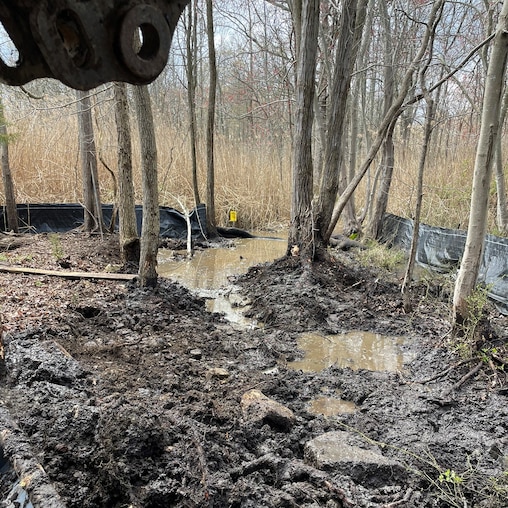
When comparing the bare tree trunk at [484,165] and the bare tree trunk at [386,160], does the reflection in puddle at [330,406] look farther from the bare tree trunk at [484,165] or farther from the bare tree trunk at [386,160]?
the bare tree trunk at [386,160]

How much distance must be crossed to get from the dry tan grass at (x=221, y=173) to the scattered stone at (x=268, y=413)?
6425 millimetres

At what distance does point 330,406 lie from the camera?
2.96m

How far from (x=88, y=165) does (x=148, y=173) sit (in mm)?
3340

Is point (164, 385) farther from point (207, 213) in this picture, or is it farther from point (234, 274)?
point (207, 213)

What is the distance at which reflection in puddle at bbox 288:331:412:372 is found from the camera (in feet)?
12.1

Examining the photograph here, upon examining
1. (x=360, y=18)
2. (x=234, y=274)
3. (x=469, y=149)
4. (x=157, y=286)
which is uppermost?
(x=360, y=18)

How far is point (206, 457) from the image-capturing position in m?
2.01

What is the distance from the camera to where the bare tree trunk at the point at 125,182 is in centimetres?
546

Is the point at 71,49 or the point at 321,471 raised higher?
Answer: the point at 71,49

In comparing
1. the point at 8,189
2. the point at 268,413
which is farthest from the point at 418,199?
the point at 8,189

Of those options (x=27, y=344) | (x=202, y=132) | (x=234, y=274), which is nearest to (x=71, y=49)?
(x=27, y=344)

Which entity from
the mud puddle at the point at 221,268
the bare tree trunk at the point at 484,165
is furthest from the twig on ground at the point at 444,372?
the mud puddle at the point at 221,268

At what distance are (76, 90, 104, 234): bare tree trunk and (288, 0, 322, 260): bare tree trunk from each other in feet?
10.4

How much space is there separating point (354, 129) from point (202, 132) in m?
6.32
